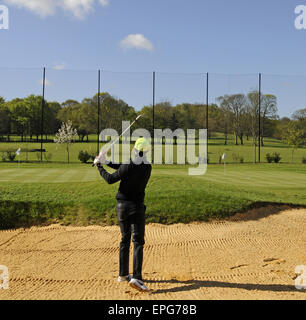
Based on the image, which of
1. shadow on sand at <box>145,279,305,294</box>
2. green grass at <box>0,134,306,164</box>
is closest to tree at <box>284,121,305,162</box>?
green grass at <box>0,134,306,164</box>

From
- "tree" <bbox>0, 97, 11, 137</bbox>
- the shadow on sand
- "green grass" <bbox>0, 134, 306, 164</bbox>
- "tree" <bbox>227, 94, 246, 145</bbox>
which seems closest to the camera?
the shadow on sand

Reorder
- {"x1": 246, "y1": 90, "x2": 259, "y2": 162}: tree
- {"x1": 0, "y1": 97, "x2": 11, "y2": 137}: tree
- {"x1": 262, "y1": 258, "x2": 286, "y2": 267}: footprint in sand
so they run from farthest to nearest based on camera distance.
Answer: {"x1": 0, "y1": 97, "x2": 11, "y2": 137}: tree, {"x1": 246, "y1": 90, "x2": 259, "y2": 162}: tree, {"x1": 262, "y1": 258, "x2": 286, "y2": 267}: footprint in sand

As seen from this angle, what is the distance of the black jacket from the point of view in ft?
18.7

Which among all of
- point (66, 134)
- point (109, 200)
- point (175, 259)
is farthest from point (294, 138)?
point (175, 259)

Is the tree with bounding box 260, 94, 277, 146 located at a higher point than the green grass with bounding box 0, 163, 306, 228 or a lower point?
higher

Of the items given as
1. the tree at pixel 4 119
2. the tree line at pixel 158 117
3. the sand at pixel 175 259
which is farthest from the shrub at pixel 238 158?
the tree at pixel 4 119

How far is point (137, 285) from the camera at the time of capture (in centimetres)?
575

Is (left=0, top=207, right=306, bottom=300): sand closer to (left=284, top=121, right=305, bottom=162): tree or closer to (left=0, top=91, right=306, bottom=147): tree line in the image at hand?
(left=0, top=91, right=306, bottom=147): tree line

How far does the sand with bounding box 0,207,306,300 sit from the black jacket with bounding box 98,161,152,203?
1.56m

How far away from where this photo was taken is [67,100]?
1372 inches

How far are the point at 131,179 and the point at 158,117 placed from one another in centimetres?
2586

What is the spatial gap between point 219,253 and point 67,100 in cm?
2959

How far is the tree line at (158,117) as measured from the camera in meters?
31.7
